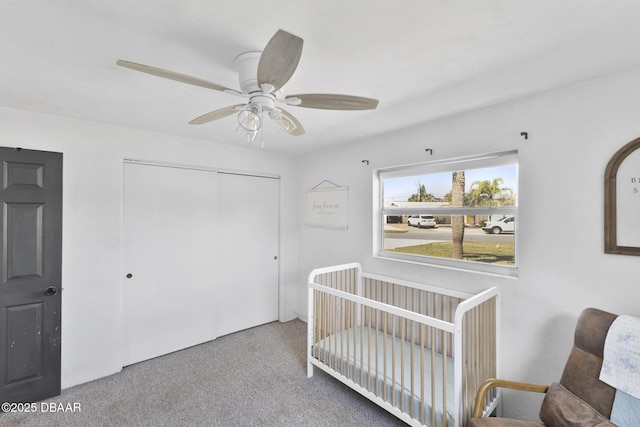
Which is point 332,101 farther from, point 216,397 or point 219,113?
point 216,397

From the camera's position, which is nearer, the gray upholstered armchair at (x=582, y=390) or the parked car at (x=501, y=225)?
the gray upholstered armchair at (x=582, y=390)

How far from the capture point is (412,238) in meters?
2.71

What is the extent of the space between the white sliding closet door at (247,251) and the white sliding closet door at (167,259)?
12 cm

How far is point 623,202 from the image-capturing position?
1559mm

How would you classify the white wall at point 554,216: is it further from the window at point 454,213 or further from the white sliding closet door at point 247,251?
the white sliding closet door at point 247,251

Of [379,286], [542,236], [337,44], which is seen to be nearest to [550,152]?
[542,236]

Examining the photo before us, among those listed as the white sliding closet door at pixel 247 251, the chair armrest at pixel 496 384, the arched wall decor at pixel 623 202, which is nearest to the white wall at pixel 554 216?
the arched wall decor at pixel 623 202

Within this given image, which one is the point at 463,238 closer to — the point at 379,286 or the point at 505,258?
the point at 505,258

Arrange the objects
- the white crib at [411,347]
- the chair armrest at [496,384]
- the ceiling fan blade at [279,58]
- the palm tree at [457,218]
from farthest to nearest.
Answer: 1. the palm tree at [457,218]
2. the white crib at [411,347]
3. the chair armrest at [496,384]
4. the ceiling fan blade at [279,58]

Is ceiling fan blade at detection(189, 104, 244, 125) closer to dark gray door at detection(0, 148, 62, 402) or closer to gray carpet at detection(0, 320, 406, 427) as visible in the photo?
dark gray door at detection(0, 148, 62, 402)

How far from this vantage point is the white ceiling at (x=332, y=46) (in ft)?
3.57

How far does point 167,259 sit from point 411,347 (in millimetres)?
2453

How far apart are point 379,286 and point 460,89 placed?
181 centimetres

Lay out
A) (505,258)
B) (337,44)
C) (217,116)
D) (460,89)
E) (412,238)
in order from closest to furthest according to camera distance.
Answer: (337,44), (217,116), (460,89), (505,258), (412,238)
